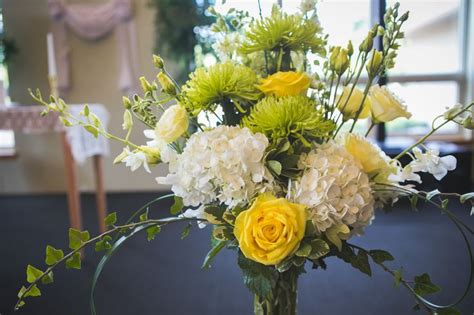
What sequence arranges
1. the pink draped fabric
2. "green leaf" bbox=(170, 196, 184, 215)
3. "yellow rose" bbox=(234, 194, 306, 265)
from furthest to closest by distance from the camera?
1. the pink draped fabric
2. "green leaf" bbox=(170, 196, 184, 215)
3. "yellow rose" bbox=(234, 194, 306, 265)

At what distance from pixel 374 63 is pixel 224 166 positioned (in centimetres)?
21

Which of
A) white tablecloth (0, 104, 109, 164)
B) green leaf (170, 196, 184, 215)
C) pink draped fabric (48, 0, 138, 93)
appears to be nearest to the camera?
green leaf (170, 196, 184, 215)

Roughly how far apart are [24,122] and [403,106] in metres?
2.18

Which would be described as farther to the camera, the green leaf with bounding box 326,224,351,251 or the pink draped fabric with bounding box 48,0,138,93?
the pink draped fabric with bounding box 48,0,138,93

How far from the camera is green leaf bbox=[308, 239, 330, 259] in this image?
44 cm

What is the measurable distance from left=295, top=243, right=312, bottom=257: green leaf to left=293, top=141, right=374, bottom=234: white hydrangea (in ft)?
0.08

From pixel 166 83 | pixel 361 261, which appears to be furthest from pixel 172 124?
pixel 361 261

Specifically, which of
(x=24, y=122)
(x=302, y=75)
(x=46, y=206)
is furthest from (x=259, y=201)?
(x=46, y=206)

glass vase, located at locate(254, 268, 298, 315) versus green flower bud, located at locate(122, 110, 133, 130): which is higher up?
→ green flower bud, located at locate(122, 110, 133, 130)

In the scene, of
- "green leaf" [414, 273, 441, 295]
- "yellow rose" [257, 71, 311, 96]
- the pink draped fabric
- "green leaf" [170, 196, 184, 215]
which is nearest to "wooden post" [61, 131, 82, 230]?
the pink draped fabric

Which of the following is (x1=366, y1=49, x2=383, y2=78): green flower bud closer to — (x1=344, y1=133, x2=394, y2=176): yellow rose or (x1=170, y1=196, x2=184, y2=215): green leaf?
(x1=344, y1=133, x2=394, y2=176): yellow rose

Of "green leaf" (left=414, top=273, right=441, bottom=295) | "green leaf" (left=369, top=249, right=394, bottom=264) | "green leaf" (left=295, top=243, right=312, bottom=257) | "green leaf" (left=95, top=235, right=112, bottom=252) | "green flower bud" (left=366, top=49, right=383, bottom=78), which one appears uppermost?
"green flower bud" (left=366, top=49, right=383, bottom=78)

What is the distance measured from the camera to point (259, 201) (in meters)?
0.45

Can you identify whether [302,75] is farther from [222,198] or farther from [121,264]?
[121,264]
